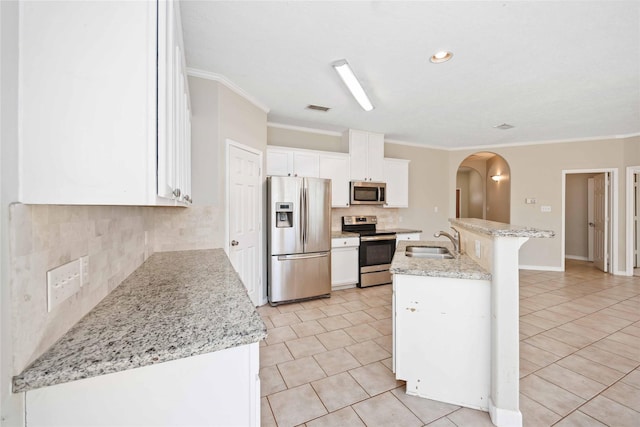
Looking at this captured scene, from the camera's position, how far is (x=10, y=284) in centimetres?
64

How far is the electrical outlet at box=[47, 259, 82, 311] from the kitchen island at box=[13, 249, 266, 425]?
4.9 inches

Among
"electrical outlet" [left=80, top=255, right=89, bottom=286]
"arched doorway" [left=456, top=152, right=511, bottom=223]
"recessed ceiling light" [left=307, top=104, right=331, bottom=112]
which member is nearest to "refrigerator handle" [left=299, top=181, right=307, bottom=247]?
"recessed ceiling light" [left=307, top=104, right=331, bottom=112]

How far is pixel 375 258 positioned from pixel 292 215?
1610 mm

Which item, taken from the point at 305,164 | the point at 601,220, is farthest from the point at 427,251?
the point at 601,220

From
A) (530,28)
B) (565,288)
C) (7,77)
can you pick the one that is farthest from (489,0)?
(565,288)

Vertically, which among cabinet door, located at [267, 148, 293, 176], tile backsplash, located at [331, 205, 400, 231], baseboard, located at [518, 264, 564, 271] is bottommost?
baseboard, located at [518, 264, 564, 271]

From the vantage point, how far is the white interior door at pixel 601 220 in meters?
5.05

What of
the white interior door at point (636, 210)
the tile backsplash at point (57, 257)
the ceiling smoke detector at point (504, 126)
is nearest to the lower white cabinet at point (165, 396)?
Answer: the tile backsplash at point (57, 257)

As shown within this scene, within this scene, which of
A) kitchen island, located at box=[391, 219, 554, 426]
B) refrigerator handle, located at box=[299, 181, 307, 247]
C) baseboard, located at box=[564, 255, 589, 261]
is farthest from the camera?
baseboard, located at box=[564, 255, 589, 261]

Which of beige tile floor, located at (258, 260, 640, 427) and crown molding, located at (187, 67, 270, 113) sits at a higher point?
crown molding, located at (187, 67, 270, 113)

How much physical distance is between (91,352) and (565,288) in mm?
5666

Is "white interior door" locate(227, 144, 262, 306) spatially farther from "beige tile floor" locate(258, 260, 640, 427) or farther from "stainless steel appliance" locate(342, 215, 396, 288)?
"stainless steel appliance" locate(342, 215, 396, 288)

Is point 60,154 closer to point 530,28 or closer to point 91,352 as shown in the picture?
point 91,352

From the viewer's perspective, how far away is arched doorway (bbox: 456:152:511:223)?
235 inches
